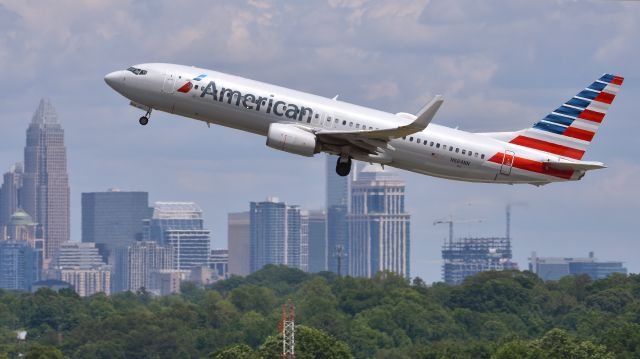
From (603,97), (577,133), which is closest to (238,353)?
(577,133)

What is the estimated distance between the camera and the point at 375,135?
356 feet

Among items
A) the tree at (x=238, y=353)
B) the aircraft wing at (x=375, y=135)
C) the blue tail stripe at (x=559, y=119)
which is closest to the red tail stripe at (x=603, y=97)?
the blue tail stripe at (x=559, y=119)

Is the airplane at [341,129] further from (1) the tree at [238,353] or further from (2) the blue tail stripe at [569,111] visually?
(1) the tree at [238,353]

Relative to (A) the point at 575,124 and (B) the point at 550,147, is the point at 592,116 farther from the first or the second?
(B) the point at 550,147

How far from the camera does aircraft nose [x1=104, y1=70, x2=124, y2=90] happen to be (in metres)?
113

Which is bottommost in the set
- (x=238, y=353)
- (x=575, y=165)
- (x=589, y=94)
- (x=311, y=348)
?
(x=238, y=353)

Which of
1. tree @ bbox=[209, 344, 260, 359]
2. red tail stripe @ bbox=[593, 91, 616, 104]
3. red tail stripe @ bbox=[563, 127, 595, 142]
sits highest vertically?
red tail stripe @ bbox=[593, 91, 616, 104]

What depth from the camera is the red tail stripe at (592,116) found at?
117375mm

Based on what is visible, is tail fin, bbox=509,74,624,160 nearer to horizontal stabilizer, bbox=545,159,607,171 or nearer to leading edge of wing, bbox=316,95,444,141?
horizontal stabilizer, bbox=545,159,607,171

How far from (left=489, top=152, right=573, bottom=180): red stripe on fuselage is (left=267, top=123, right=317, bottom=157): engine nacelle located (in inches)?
469

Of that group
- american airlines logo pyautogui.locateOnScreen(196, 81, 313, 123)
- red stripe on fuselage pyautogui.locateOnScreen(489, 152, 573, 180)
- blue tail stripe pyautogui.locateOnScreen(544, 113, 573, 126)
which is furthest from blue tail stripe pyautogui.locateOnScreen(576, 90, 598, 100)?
american airlines logo pyautogui.locateOnScreen(196, 81, 313, 123)

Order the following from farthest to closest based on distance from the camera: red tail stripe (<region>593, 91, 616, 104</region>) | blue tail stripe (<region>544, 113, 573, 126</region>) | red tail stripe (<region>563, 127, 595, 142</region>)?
red tail stripe (<region>593, 91, 616, 104</region>) < blue tail stripe (<region>544, 113, 573, 126</region>) < red tail stripe (<region>563, 127, 595, 142</region>)

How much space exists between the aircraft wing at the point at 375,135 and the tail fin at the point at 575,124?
9723mm

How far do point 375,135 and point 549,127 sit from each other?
14138 millimetres
